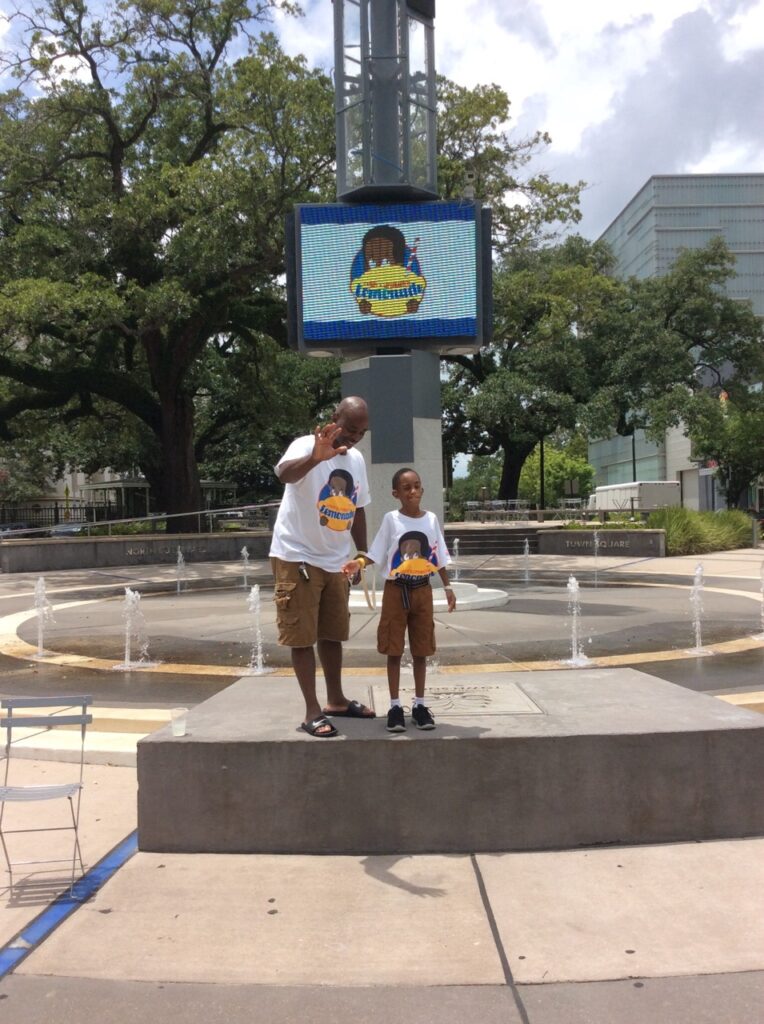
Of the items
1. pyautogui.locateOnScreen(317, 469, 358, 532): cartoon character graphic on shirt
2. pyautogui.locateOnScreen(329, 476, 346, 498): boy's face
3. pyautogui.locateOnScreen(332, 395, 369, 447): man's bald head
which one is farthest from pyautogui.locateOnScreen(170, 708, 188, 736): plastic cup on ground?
pyautogui.locateOnScreen(332, 395, 369, 447): man's bald head

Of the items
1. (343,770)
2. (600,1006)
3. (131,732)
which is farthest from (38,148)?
(600,1006)

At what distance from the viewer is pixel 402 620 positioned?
181 inches

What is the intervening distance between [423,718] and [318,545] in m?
1.00

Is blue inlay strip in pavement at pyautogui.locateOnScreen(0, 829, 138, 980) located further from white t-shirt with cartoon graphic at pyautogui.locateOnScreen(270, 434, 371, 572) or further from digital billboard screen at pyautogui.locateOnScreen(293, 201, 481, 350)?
digital billboard screen at pyautogui.locateOnScreen(293, 201, 481, 350)

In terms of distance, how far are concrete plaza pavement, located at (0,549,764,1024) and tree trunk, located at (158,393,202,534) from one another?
21379 mm

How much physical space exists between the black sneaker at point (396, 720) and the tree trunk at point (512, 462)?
2890 cm

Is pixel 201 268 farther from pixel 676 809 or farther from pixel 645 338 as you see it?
pixel 676 809

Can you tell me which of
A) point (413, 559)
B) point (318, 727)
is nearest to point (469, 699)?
point (413, 559)

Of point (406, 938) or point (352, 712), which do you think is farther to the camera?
point (352, 712)

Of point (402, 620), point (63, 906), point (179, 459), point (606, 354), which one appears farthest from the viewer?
point (606, 354)

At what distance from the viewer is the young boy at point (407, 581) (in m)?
4.50

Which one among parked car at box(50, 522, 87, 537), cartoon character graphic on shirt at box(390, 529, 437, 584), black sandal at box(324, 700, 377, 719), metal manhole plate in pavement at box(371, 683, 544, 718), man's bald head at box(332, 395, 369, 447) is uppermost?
man's bald head at box(332, 395, 369, 447)

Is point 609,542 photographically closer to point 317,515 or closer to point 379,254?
point 379,254

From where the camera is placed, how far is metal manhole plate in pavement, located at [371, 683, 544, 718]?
464cm
